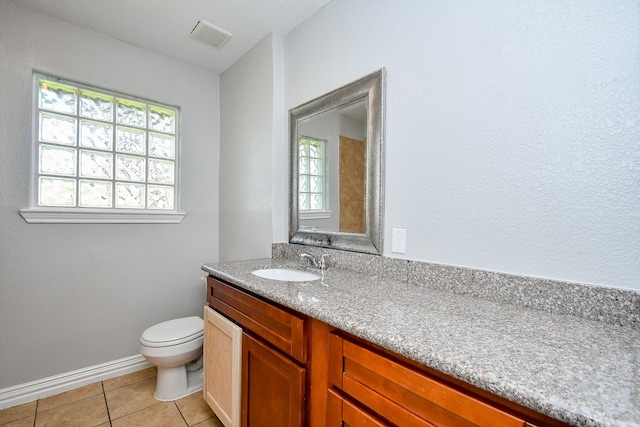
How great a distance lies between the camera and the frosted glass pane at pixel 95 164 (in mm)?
1975

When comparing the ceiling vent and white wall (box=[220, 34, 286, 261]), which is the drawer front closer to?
white wall (box=[220, 34, 286, 261])

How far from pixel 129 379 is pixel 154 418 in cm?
57

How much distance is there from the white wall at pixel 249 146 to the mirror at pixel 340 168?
0.64 ft

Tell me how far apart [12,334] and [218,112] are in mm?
2115

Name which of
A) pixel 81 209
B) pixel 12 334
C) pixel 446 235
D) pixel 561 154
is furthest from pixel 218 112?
pixel 561 154

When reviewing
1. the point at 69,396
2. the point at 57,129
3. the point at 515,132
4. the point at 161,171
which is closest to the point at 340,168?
the point at 515,132

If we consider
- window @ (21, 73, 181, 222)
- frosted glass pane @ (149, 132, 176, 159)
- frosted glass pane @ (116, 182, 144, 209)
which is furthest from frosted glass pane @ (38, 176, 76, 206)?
frosted glass pane @ (149, 132, 176, 159)

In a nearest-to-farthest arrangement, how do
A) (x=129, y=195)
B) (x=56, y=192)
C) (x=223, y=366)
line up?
(x=223, y=366)
(x=56, y=192)
(x=129, y=195)

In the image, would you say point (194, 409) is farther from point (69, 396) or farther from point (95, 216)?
point (95, 216)

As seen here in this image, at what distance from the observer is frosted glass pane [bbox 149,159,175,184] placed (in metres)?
2.26

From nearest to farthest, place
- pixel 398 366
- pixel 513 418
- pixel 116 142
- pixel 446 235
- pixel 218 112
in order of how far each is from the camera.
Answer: pixel 513 418, pixel 398 366, pixel 446 235, pixel 116 142, pixel 218 112

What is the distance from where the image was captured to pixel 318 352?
2.96 feet

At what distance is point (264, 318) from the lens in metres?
1.14

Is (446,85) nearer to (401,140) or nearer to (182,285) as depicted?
(401,140)
